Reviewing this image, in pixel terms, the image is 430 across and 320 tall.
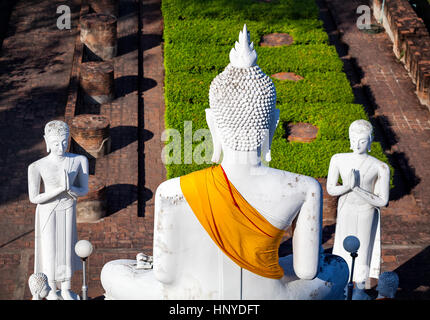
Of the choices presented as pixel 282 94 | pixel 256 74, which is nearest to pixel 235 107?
pixel 256 74

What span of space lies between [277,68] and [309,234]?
12118mm

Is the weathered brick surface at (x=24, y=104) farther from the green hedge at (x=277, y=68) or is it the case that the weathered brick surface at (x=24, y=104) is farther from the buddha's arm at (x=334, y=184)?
the buddha's arm at (x=334, y=184)

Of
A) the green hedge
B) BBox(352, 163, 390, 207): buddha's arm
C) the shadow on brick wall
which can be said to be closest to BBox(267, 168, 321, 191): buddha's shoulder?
BBox(352, 163, 390, 207): buddha's arm

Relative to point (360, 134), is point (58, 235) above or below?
below

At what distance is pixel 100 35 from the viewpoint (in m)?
20.4

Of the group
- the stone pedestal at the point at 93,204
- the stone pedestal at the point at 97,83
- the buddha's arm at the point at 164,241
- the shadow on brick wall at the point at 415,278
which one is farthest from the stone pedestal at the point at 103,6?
the buddha's arm at the point at 164,241

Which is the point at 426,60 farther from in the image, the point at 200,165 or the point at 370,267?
the point at 370,267

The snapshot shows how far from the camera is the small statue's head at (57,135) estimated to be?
10.3 m

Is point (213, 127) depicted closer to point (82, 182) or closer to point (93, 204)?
point (82, 182)

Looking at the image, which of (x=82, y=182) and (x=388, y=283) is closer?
(x=388, y=283)

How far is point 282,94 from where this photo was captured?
59.2ft

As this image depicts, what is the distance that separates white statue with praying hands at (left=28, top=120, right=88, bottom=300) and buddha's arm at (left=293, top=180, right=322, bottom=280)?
3951mm

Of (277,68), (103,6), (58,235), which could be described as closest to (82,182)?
(58,235)

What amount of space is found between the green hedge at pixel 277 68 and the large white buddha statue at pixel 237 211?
8.31 m
